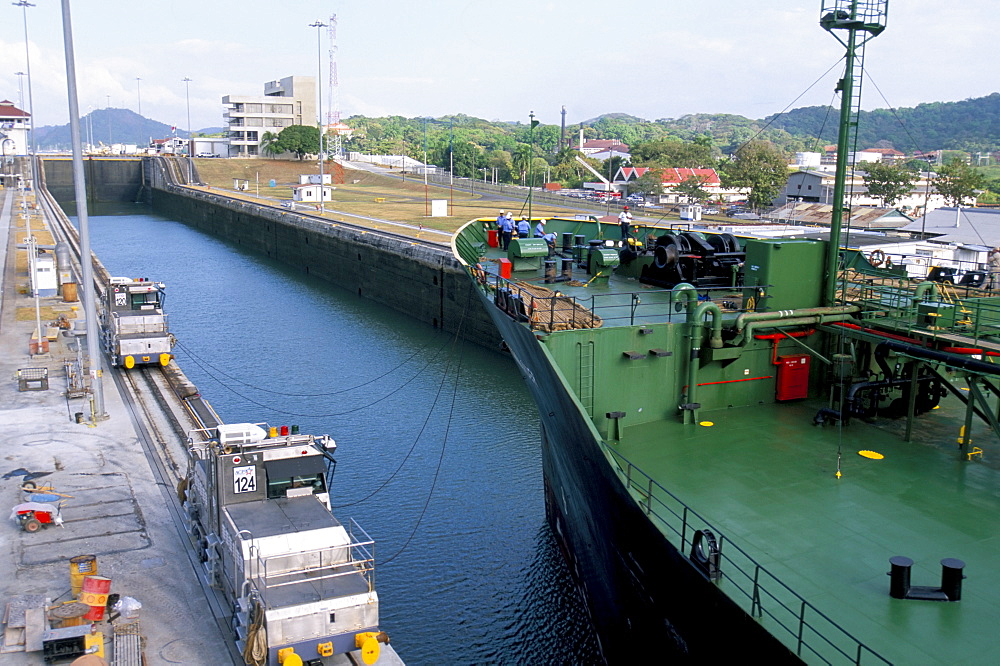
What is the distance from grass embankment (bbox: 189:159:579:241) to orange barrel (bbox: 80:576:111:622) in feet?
150

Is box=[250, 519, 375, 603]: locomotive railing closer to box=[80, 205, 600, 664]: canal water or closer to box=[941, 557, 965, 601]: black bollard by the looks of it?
box=[80, 205, 600, 664]: canal water

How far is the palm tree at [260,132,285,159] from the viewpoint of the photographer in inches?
5576

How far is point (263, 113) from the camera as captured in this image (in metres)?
156

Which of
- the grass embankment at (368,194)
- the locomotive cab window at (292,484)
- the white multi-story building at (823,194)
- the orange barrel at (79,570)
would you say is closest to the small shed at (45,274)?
the grass embankment at (368,194)

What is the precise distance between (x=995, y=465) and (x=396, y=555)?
12.9m

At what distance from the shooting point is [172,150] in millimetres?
170750

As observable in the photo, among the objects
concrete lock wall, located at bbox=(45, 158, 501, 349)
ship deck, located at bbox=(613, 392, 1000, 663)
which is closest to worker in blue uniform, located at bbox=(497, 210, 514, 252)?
concrete lock wall, located at bbox=(45, 158, 501, 349)

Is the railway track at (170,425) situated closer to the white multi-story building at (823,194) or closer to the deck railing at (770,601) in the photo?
the deck railing at (770,601)

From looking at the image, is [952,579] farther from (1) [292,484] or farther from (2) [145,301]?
(2) [145,301]

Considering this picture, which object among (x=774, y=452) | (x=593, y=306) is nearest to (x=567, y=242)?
(x=593, y=306)

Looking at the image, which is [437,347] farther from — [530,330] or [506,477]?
[530,330]

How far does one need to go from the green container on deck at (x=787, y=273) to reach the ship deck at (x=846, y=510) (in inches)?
86.3

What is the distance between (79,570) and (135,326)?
19188mm

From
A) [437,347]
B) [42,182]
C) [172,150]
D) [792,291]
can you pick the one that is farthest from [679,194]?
[172,150]
